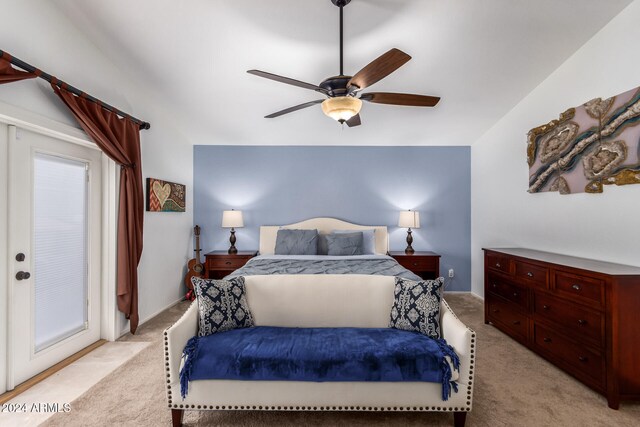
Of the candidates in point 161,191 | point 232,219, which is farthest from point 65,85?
point 232,219

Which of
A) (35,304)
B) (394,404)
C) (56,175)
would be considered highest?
(56,175)

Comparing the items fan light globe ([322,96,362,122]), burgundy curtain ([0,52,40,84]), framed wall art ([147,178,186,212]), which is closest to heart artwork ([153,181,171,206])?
framed wall art ([147,178,186,212])

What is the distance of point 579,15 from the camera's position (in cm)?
234

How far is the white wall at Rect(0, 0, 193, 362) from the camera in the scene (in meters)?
2.07

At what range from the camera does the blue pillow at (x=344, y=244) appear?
4.09 m

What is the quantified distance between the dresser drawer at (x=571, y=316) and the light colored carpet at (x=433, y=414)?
1.27ft

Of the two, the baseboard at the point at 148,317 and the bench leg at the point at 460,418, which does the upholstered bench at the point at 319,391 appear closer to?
the bench leg at the point at 460,418

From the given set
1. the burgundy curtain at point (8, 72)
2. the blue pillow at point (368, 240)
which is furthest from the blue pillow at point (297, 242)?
the burgundy curtain at point (8, 72)

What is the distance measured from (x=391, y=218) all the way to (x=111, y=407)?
3959 millimetres

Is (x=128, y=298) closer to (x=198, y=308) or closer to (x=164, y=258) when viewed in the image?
(x=164, y=258)

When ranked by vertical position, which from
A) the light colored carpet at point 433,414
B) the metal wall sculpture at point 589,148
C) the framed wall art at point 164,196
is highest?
the metal wall sculpture at point 589,148

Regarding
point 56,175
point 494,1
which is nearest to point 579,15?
point 494,1

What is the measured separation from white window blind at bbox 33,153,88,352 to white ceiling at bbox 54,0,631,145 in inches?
48.7

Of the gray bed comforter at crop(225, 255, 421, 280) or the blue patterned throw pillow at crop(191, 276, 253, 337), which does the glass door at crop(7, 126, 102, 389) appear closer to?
the blue patterned throw pillow at crop(191, 276, 253, 337)
